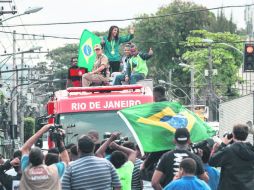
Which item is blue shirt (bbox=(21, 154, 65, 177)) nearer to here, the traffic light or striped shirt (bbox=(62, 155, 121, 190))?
striped shirt (bbox=(62, 155, 121, 190))

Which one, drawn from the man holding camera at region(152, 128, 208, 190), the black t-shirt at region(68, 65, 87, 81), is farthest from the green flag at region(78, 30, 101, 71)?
the man holding camera at region(152, 128, 208, 190)

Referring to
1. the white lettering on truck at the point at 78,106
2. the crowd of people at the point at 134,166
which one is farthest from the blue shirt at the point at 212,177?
the white lettering on truck at the point at 78,106

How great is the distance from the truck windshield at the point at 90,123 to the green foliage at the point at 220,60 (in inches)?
2696

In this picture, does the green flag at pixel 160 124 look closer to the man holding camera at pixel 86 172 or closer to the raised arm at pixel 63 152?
the raised arm at pixel 63 152

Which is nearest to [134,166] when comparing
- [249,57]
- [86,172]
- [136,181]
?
[136,181]

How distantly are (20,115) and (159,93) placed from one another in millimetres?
68132

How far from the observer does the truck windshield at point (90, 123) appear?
58.8 feet

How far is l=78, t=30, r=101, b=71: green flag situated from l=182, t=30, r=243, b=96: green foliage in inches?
2547

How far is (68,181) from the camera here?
1144 cm

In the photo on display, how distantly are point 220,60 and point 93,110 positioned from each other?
70079 mm

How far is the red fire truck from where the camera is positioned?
18000 mm

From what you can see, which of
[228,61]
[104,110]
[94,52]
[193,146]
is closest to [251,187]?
[193,146]

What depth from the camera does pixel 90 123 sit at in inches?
712

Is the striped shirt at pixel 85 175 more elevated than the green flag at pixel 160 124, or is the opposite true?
the green flag at pixel 160 124
